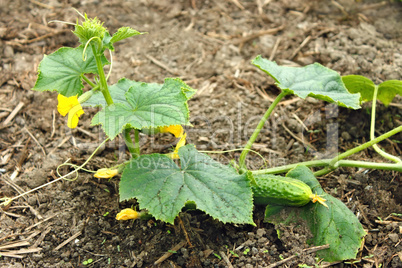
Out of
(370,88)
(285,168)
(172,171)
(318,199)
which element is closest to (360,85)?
(370,88)

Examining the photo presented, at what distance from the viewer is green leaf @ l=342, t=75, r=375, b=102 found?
3.21 m

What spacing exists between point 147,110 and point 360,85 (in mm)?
2020

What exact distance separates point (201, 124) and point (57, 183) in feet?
4.53

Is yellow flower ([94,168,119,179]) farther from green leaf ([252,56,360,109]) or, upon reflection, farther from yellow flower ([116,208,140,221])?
green leaf ([252,56,360,109])

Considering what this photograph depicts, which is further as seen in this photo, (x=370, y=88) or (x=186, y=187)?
(x=370, y=88)

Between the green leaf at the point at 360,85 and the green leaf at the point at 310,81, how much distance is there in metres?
0.22

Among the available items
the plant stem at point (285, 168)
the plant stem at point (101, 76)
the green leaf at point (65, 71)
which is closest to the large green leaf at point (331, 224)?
the plant stem at point (285, 168)

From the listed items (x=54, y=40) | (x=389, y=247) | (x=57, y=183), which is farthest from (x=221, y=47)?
(x=389, y=247)

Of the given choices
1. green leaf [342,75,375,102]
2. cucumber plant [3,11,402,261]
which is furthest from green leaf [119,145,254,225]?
green leaf [342,75,375,102]

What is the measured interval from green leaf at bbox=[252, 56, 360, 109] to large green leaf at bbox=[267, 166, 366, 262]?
2.20 ft

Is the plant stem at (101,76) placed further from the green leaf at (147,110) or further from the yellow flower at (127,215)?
the yellow flower at (127,215)

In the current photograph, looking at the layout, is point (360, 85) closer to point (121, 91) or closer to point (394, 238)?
point (394, 238)

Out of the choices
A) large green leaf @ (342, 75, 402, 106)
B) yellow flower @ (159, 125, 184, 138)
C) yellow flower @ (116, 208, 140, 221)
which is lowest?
yellow flower @ (116, 208, 140, 221)

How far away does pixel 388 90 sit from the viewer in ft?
10.7
